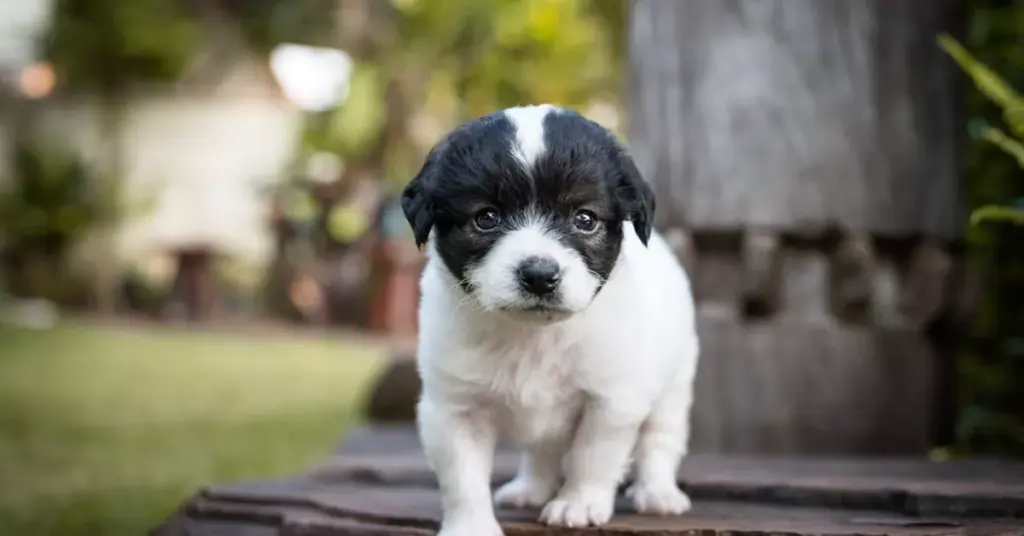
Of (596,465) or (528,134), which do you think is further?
(596,465)

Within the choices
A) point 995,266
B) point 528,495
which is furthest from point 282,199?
point 528,495

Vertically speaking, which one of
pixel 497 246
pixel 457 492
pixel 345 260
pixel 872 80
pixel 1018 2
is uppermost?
pixel 1018 2

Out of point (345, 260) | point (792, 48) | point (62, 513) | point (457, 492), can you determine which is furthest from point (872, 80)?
point (345, 260)

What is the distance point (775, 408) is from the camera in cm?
353

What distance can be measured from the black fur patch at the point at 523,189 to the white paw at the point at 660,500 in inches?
24.7

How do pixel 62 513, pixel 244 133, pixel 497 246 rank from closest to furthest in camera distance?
pixel 497 246, pixel 62 513, pixel 244 133

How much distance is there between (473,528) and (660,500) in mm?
497

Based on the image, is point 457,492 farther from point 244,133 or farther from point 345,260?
point 244,133

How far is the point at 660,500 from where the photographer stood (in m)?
2.48

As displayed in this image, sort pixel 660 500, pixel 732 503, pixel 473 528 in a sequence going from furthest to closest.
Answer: pixel 732 503
pixel 660 500
pixel 473 528

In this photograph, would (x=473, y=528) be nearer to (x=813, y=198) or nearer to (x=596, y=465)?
(x=596, y=465)

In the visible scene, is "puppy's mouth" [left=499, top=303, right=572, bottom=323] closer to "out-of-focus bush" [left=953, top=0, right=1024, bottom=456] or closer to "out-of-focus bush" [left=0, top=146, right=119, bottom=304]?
"out-of-focus bush" [left=953, top=0, right=1024, bottom=456]

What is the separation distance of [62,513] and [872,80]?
290 cm

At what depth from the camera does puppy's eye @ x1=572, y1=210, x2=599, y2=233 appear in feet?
6.84
